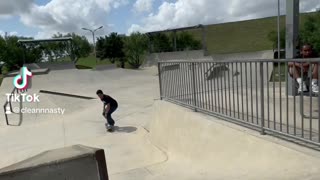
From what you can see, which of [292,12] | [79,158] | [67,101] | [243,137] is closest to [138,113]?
[67,101]

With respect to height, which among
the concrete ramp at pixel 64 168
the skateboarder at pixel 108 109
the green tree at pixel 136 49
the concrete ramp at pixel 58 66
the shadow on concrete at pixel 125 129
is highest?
the green tree at pixel 136 49

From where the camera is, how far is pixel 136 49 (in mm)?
42625

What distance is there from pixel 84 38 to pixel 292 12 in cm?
5518

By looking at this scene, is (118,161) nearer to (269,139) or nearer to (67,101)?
(269,139)

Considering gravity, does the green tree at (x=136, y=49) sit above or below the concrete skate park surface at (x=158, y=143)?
above

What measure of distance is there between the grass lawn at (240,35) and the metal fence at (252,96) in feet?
162

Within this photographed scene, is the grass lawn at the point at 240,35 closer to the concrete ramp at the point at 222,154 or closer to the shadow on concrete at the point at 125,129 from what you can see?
the shadow on concrete at the point at 125,129

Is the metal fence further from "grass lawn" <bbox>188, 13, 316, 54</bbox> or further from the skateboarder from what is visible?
"grass lawn" <bbox>188, 13, 316, 54</bbox>

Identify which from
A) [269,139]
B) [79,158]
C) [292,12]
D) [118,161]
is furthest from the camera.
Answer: [292,12]

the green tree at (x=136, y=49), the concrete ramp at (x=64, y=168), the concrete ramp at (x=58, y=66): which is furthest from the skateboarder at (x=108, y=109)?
the green tree at (x=136, y=49)

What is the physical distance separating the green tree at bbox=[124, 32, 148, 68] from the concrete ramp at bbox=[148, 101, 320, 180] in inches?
1382

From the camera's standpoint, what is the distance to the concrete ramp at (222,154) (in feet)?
12.9

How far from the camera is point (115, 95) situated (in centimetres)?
2023

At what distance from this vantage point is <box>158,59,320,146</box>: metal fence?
14.8 feet
